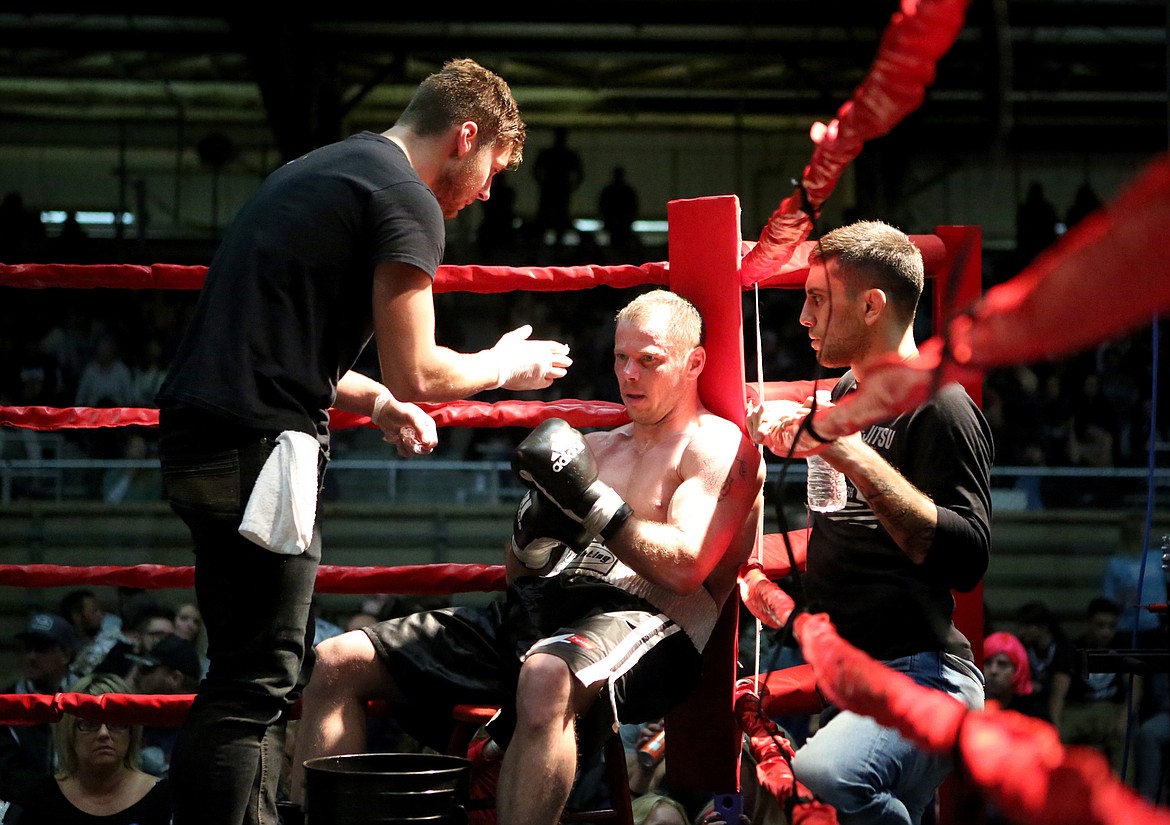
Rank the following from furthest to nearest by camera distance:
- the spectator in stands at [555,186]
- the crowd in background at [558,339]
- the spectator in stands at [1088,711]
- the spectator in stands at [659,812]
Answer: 1. the spectator in stands at [555,186]
2. the crowd in background at [558,339]
3. the spectator in stands at [1088,711]
4. the spectator in stands at [659,812]

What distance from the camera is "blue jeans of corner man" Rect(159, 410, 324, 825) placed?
1.66 metres

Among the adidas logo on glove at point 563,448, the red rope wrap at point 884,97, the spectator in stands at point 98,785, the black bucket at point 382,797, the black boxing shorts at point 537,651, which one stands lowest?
the spectator in stands at point 98,785

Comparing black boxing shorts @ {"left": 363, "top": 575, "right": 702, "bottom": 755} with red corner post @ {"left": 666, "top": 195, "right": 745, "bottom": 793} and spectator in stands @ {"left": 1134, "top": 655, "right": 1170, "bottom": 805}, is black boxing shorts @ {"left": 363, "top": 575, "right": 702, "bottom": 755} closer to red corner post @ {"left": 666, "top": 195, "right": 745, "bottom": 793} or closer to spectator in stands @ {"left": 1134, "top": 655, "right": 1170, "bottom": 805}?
red corner post @ {"left": 666, "top": 195, "right": 745, "bottom": 793}

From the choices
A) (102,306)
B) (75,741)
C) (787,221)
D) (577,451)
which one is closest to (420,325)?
(577,451)

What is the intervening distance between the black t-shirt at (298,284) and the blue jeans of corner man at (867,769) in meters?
0.89

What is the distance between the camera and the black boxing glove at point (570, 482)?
2.01 meters

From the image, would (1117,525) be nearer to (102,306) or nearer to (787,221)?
(787,221)

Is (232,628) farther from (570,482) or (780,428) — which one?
(780,428)

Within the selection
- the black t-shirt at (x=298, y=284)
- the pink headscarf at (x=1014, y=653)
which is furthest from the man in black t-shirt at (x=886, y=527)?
the pink headscarf at (x=1014, y=653)

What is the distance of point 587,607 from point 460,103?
91 cm

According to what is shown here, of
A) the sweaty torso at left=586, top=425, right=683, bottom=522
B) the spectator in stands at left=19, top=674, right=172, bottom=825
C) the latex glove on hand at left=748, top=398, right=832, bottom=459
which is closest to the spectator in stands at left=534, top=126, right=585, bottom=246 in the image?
the spectator in stands at left=19, top=674, right=172, bottom=825

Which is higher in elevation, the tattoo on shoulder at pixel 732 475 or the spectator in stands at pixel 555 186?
the spectator in stands at pixel 555 186

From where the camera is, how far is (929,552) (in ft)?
5.86

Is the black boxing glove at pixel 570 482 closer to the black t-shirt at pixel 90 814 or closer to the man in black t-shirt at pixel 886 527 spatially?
the man in black t-shirt at pixel 886 527
